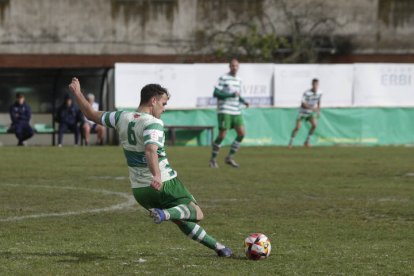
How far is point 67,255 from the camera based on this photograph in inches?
387

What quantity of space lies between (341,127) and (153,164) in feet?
77.9

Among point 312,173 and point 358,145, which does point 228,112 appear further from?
point 358,145

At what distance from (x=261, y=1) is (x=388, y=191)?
923 inches

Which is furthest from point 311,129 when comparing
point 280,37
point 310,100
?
point 280,37

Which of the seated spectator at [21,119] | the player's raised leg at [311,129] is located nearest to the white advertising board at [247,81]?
the player's raised leg at [311,129]

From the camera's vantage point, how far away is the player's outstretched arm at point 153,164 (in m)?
9.18

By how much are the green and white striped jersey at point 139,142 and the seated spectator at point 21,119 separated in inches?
868

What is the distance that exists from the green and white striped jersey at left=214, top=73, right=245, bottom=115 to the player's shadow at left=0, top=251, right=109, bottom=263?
12.0 metres

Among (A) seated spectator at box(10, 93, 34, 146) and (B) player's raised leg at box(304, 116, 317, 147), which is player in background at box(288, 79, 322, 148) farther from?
(A) seated spectator at box(10, 93, 34, 146)

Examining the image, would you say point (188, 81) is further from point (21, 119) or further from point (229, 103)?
point (229, 103)

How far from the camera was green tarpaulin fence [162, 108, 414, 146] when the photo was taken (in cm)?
3216

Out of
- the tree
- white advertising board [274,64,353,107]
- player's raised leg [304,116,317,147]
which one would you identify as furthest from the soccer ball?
the tree

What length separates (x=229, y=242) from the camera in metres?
11.0

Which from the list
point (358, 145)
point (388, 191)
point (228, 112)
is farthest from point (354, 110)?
point (388, 191)
